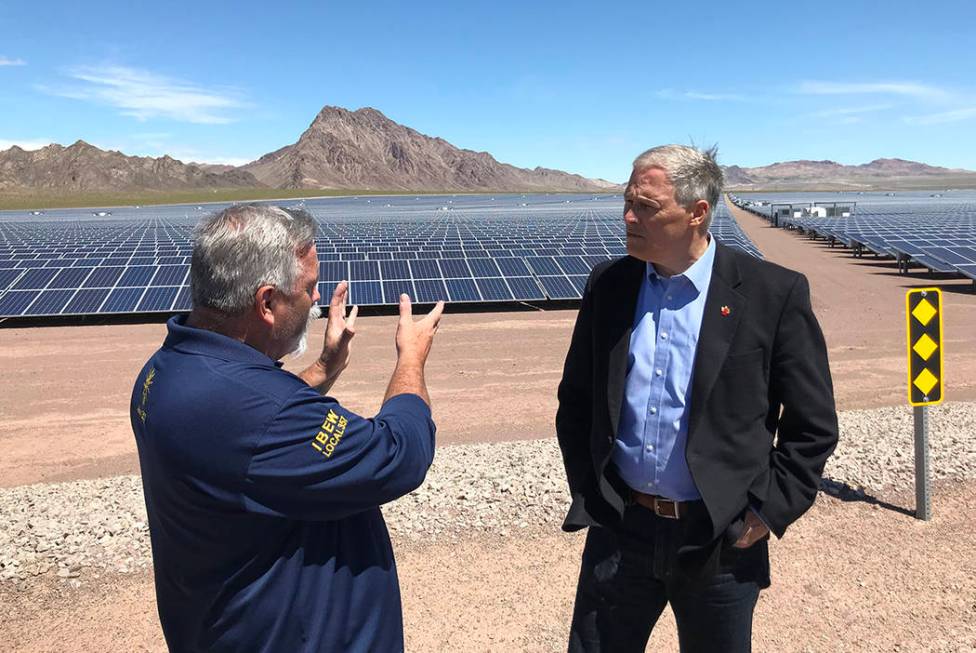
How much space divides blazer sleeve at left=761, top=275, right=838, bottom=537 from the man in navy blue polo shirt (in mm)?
1261

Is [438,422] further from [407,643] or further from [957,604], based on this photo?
[957,604]

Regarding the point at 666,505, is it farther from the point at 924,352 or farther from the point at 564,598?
the point at 924,352

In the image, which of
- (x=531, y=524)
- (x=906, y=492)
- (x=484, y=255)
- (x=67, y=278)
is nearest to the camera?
(x=531, y=524)

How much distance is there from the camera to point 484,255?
2094cm

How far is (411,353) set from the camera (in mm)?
2434

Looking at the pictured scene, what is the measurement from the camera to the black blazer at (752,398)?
2.64m

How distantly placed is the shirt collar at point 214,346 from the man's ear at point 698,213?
4.99 feet

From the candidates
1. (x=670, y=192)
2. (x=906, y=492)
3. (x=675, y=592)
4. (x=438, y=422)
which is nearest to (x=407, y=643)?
(x=675, y=592)

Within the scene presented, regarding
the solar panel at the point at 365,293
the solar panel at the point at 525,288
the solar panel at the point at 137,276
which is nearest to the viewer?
the solar panel at the point at 365,293

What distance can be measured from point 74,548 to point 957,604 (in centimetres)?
537

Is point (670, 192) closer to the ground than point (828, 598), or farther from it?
farther from it

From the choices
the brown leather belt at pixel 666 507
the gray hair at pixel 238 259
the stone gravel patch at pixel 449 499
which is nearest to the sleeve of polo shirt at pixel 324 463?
the gray hair at pixel 238 259

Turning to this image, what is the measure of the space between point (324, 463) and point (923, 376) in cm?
492

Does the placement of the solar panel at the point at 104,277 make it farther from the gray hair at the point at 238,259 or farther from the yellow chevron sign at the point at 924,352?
the gray hair at the point at 238,259
